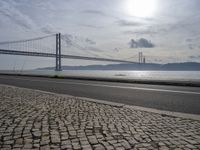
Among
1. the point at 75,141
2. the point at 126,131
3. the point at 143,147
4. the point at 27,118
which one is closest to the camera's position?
the point at 143,147

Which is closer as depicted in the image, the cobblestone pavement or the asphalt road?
the cobblestone pavement

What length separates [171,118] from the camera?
5098mm

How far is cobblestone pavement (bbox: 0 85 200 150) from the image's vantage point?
134 inches

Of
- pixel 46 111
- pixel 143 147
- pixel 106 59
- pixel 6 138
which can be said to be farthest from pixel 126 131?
pixel 106 59

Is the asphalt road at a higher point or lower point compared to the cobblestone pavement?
higher

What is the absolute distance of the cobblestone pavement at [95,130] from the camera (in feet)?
11.2

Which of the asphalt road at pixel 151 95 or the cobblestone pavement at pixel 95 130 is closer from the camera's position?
the cobblestone pavement at pixel 95 130

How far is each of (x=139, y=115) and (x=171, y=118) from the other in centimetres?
73

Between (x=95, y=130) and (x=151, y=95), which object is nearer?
(x=95, y=130)

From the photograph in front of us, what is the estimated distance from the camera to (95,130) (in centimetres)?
409

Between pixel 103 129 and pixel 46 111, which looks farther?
pixel 46 111

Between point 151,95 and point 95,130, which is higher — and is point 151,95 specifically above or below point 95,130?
above

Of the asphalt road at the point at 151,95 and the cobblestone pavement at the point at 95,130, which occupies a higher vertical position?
the asphalt road at the point at 151,95

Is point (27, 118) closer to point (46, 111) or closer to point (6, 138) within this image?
point (46, 111)
